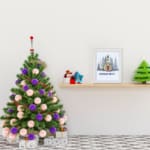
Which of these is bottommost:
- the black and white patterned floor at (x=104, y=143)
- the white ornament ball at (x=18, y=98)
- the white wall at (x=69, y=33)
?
Answer: the black and white patterned floor at (x=104, y=143)

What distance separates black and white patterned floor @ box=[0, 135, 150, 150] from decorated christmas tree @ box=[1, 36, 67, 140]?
11cm

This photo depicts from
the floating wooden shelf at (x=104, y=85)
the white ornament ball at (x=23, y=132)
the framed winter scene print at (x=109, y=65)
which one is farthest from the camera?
the framed winter scene print at (x=109, y=65)

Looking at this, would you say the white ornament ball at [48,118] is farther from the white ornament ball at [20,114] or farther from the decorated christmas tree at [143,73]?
the decorated christmas tree at [143,73]

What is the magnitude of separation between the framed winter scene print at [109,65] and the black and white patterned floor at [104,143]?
43 cm

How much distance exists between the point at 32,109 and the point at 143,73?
837 mm

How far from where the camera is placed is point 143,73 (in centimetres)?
223

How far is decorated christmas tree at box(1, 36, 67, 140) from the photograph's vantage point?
6.70 feet

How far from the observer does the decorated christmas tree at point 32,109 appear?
6.70 ft

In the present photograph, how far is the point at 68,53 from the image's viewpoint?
Result: 2.38 metres

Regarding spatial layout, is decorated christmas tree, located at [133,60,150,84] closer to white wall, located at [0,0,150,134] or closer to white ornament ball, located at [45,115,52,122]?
white wall, located at [0,0,150,134]

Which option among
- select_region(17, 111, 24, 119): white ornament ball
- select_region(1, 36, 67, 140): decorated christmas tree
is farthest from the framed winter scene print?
select_region(17, 111, 24, 119): white ornament ball

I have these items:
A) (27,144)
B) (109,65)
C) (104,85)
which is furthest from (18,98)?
(109,65)

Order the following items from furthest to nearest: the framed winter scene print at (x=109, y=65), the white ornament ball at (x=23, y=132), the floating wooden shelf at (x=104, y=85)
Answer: the framed winter scene print at (x=109, y=65) → the floating wooden shelf at (x=104, y=85) → the white ornament ball at (x=23, y=132)

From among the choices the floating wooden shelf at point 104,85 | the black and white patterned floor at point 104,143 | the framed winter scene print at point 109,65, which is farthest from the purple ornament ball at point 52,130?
the framed winter scene print at point 109,65
